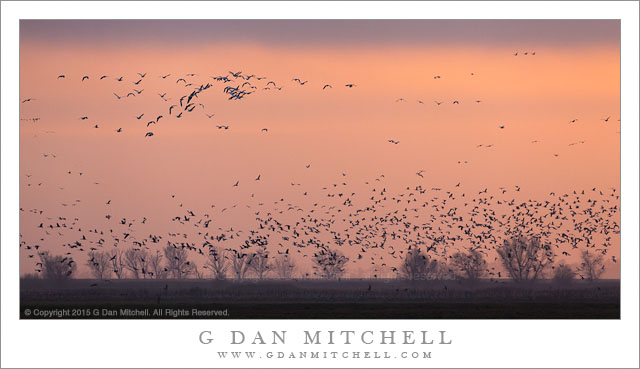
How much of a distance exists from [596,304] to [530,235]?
2260 mm

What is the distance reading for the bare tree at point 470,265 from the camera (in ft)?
90.9

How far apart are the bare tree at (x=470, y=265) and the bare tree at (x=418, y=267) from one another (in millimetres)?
598

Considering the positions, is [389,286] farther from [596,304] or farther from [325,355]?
[325,355]

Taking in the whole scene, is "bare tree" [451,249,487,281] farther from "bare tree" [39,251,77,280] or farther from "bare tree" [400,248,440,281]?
"bare tree" [39,251,77,280]

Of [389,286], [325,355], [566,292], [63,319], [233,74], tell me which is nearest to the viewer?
[325,355]

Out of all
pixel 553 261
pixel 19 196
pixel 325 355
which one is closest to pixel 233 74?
pixel 19 196

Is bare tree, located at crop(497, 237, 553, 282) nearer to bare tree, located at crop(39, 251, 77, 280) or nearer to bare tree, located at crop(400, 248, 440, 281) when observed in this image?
bare tree, located at crop(400, 248, 440, 281)

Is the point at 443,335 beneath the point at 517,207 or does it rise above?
beneath

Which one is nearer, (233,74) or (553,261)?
(233,74)

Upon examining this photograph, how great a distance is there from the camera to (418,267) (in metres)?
29.1

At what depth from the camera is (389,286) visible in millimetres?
29438

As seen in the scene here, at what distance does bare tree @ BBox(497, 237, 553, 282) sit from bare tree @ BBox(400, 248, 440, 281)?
Result: 189 centimetres

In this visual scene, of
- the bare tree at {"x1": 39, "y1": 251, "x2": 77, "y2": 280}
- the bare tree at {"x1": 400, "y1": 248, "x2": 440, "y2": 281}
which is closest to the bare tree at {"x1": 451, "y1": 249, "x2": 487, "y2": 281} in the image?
the bare tree at {"x1": 400, "y1": 248, "x2": 440, "y2": 281}

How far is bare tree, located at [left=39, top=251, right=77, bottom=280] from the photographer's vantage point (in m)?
24.4
